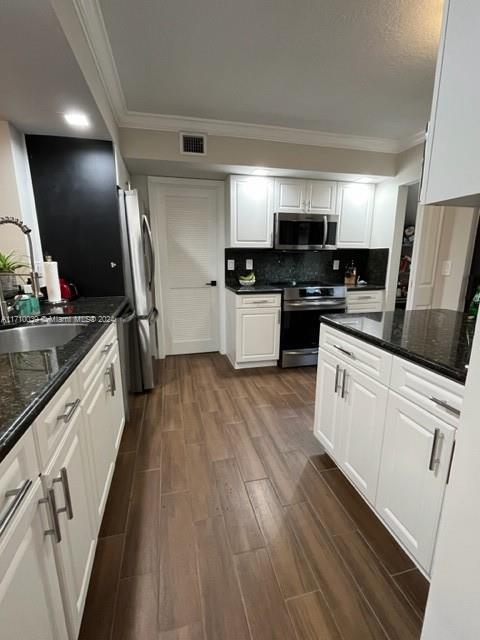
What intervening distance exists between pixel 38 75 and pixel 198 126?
156 cm

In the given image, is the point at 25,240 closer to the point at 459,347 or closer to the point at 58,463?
the point at 58,463

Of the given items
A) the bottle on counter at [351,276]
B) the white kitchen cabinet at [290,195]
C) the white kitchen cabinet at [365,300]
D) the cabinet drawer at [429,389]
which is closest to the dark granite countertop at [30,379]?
the cabinet drawer at [429,389]

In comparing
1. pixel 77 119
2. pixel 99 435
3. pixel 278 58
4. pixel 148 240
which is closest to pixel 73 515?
pixel 99 435

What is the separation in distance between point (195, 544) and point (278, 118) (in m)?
3.25

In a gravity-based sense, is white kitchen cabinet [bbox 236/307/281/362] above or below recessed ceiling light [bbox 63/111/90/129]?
below

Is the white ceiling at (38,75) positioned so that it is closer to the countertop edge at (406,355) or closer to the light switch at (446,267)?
the countertop edge at (406,355)

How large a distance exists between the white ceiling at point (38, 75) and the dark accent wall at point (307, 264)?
2.05 metres

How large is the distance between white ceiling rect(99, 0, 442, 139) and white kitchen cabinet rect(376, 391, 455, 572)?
199cm

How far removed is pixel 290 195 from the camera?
344 cm

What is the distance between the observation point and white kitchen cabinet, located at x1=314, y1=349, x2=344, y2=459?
1.72 metres

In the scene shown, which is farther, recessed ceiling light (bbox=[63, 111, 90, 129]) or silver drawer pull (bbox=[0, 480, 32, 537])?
recessed ceiling light (bbox=[63, 111, 90, 129])

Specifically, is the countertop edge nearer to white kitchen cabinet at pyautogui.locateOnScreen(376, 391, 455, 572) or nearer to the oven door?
white kitchen cabinet at pyautogui.locateOnScreen(376, 391, 455, 572)

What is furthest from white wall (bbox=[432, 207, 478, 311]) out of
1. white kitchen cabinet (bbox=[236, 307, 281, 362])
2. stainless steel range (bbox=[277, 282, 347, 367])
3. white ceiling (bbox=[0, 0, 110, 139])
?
white ceiling (bbox=[0, 0, 110, 139])

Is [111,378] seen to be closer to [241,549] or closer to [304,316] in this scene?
[241,549]
